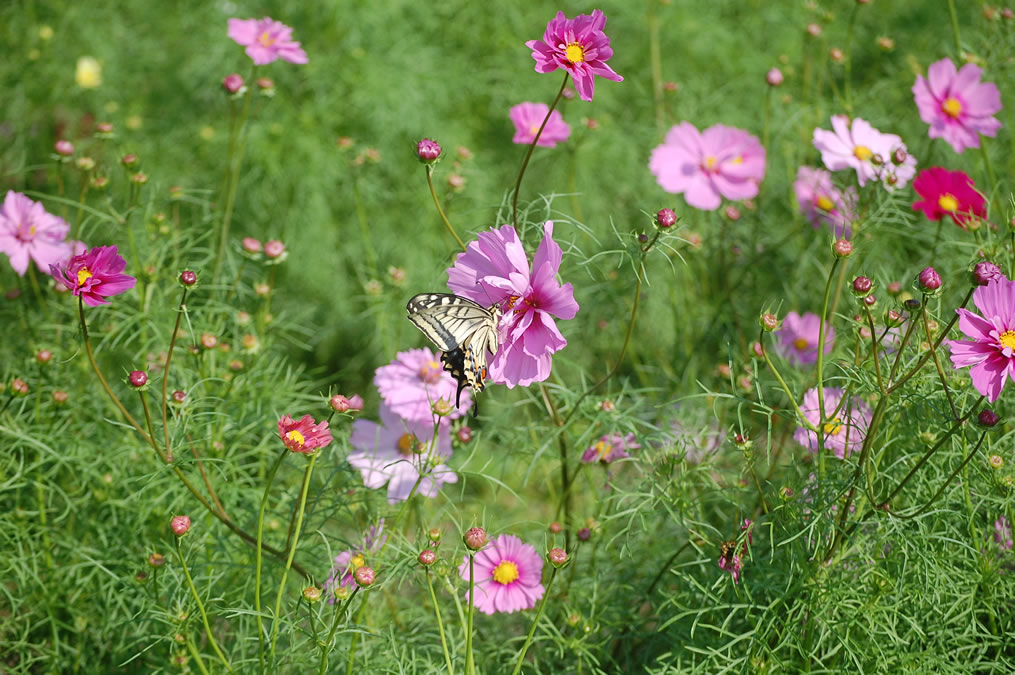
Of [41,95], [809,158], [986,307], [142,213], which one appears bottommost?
[41,95]

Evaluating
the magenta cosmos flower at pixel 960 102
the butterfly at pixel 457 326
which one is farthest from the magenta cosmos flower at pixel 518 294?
the magenta cosmos flower at pixel 960 102

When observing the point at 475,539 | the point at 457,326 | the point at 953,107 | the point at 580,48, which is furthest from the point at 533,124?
the point at 953,107

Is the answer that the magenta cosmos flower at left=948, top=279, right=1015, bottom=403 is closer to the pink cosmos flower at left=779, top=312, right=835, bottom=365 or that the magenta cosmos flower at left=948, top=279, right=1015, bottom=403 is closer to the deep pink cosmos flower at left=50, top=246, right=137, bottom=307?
the pink cosmos flower at left=779, top=312, right=835, bottom=365

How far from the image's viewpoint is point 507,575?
1.16 meters

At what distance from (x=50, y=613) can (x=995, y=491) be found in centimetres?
130

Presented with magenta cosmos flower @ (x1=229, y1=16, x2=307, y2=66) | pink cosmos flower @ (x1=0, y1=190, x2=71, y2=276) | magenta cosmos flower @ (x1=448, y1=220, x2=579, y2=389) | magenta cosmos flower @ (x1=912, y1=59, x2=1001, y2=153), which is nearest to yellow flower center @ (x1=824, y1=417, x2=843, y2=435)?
magenta cosmos flower @ (x1=448, y1=220, x2=579, y2=389)

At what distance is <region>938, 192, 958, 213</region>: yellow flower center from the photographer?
4.49 ft

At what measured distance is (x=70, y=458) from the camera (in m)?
1.24

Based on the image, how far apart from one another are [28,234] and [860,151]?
131 centimetres

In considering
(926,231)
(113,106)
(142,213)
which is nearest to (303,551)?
(142,213)

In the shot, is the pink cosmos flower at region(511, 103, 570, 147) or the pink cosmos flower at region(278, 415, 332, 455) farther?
the pink cosmos flower at region(511, 103, 570, 147)

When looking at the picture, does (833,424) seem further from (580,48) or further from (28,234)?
(28,234)

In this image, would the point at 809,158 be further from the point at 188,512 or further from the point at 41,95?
the point at 41,95

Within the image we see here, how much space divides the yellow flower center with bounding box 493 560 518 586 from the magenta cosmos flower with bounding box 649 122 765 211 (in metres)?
0.78
